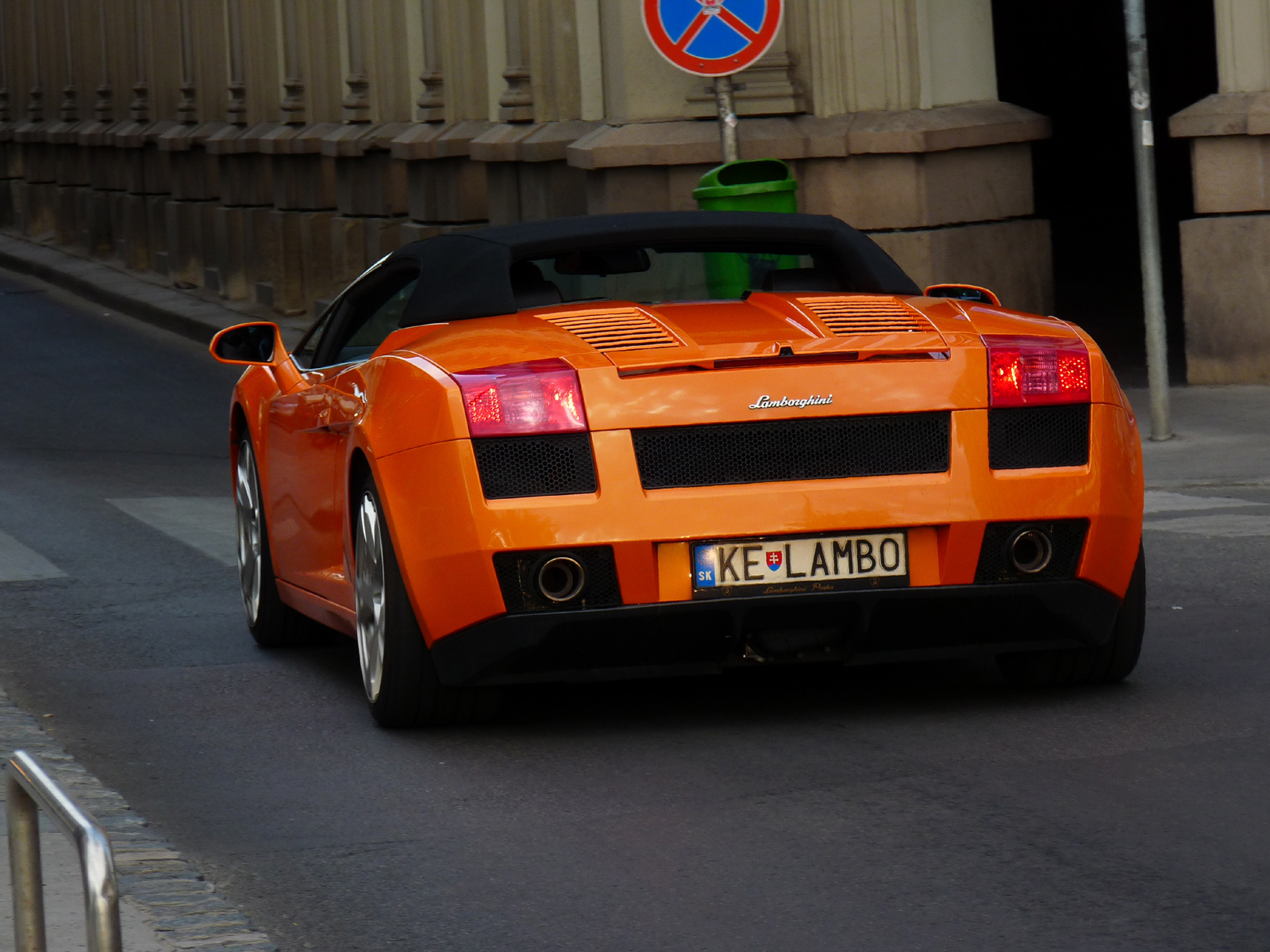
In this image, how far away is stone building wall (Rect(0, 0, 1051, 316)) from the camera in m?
16.7

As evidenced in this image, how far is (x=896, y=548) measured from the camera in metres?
6.02

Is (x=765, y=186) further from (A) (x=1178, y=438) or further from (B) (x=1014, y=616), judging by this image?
(B) (x=1014, y=616)

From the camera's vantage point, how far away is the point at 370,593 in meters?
6.55

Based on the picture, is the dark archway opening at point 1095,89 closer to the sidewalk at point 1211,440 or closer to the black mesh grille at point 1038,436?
the sidewalk at point 1211,440

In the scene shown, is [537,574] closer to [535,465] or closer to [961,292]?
[535,465]

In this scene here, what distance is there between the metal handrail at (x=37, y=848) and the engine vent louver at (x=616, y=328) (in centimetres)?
Answer: 291

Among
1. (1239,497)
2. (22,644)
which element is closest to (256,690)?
(22,644)

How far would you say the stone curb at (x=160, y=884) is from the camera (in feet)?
14.8

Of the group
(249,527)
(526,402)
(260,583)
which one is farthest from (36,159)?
(526,402)

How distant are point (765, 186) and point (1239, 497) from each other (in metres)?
3.27

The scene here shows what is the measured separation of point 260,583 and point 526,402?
242 cm

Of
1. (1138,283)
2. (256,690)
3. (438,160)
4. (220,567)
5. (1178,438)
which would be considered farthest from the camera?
(1138,283)

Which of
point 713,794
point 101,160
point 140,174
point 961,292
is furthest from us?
point 101,160

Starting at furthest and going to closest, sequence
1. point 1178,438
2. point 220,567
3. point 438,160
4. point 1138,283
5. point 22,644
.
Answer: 1. point 1138,283
2. point 438,160
3. point 1178,438
4. point 220,567
5. point 22,644
